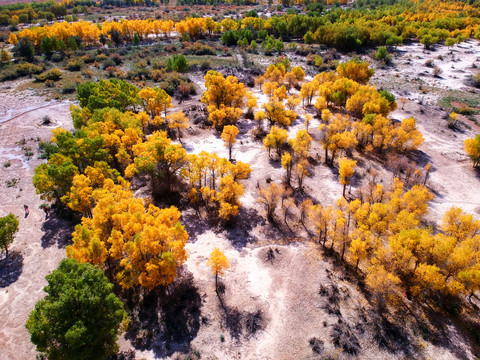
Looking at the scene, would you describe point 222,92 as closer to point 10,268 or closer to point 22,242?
point 22,242

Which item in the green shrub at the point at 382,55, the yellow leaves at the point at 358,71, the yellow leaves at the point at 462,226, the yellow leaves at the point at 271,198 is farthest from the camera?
the green shrub at the point at 382,55

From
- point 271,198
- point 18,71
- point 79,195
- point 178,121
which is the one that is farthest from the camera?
point 18,71

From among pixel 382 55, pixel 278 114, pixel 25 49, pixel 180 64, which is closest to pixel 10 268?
pixel 278 114

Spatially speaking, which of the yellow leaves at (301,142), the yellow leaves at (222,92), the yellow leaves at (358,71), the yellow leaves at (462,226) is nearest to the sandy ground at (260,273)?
the yellow leaves at (301,142)

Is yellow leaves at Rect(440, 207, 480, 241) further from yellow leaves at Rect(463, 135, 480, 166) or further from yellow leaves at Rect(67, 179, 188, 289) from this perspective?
yellow leaves at Rect(67, 179, 188, 289)

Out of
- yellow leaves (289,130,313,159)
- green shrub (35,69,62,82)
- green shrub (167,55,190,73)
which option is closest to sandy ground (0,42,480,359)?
yellow leaves (289,130,313,159)

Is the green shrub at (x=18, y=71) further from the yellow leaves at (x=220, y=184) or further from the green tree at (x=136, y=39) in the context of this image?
the yellow leaves at (x=220, y=184)
